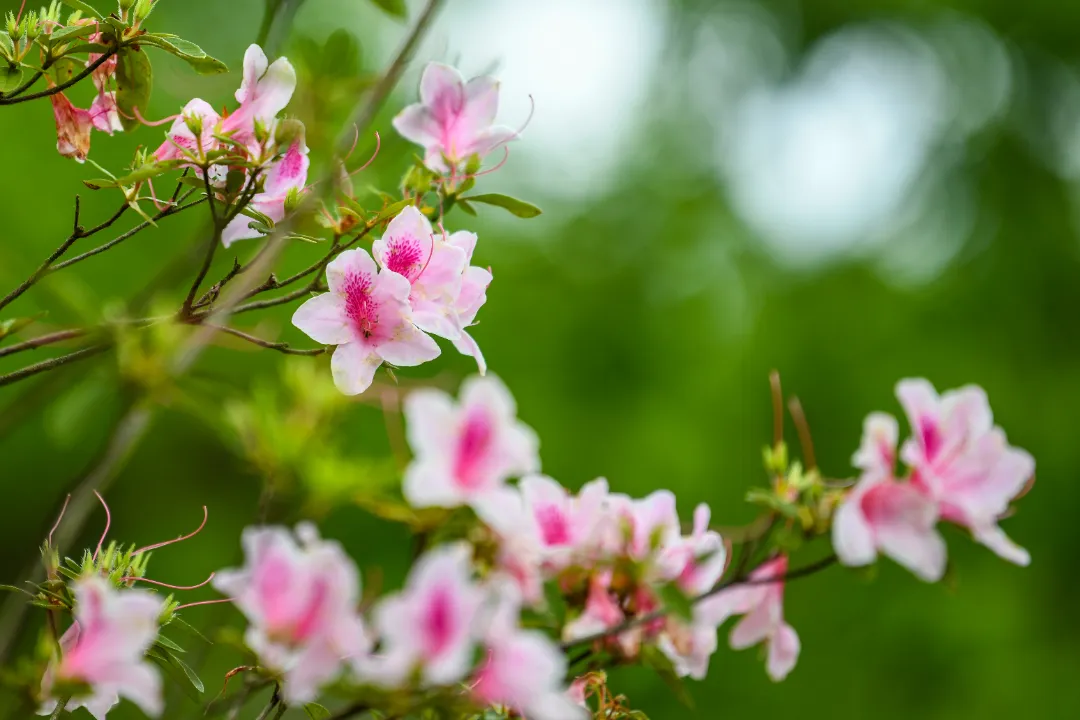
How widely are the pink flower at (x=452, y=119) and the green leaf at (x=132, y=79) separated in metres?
0.19

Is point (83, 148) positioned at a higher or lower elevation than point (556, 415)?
higher

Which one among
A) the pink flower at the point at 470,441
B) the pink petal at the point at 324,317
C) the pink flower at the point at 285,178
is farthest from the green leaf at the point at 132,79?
the pink flower at the point at 470,441

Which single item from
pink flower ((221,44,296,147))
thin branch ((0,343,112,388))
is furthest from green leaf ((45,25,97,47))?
thin branch ((0,343,112,388))

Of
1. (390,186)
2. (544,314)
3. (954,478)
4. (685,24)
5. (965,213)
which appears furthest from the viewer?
(685,24)

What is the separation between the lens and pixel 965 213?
6.42 m

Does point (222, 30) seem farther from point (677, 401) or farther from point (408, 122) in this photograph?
point (408, 122)

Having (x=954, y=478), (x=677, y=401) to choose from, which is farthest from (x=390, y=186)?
(x=954, y=478)

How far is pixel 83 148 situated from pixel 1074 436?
5415 mm

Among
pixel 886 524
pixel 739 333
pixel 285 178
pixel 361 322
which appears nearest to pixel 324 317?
pixel 361 322

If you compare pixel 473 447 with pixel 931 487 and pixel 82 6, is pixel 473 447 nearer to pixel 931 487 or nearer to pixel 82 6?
pixel 931 487

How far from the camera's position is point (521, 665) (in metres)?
0.47

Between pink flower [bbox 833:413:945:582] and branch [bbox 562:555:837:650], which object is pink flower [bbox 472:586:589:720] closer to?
branch [bbox 562:555:837:650]

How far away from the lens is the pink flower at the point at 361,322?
659 mm

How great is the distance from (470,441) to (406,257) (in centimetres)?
20
